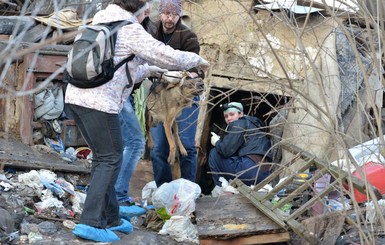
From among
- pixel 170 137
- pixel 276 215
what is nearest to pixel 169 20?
pixel 170 137

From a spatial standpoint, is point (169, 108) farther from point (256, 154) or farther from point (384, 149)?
point (384, 149)

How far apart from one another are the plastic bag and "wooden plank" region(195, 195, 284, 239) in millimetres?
106

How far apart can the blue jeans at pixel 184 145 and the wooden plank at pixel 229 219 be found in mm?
348

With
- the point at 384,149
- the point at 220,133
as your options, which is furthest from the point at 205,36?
the point at 384,149

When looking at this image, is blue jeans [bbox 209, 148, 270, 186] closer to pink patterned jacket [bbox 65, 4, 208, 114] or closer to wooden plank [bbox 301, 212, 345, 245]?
wooden plank [bbox 301, 212, 345, 245]

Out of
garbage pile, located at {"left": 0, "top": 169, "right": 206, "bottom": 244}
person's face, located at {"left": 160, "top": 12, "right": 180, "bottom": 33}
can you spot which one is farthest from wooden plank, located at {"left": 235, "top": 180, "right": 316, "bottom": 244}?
person's face, located at {"left": 160, "top": 12, "right": 180, "bottom": 33}

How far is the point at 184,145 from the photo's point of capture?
7445mm

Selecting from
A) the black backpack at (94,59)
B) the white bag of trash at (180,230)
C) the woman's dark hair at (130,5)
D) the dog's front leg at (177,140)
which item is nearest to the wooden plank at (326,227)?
the white bag of trash at (180,230)

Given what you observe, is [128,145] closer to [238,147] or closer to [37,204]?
[37,204]

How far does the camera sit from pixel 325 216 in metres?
6.75

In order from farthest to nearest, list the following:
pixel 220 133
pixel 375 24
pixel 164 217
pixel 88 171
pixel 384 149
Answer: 1. pixel 220 133
2. pixel 88 171
3. pixel 164 217
4. pixel 384 149
5. pixel 375 24

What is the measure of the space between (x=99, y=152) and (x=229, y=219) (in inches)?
65.0

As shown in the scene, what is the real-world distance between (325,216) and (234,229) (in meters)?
0.78

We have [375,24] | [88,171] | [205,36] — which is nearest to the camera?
[375,24]
